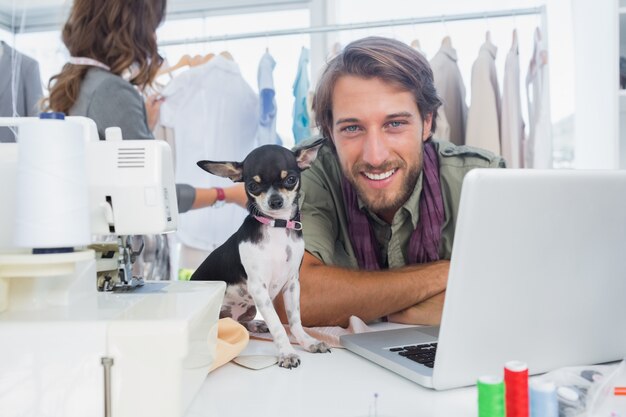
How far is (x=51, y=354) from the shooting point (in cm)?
70

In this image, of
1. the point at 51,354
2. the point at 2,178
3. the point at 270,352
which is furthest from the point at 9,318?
the point at 270,352

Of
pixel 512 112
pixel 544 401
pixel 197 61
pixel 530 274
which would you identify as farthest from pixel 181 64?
pixel 544 401

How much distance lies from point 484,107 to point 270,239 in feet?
4.94

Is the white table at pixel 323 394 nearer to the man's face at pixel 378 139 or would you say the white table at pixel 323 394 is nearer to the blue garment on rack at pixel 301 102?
the man's face at pixel 378 139

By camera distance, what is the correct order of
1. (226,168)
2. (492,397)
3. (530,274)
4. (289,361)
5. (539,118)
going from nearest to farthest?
(492,397) → (530,274) → (289,361) → (226,168) → (539,118)

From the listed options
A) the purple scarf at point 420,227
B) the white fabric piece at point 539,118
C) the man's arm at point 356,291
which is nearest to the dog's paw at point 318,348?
the man's arm at point 356,291

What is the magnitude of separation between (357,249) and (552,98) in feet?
4.16

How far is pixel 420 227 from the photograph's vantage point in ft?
5.36

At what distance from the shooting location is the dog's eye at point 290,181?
3.54ft

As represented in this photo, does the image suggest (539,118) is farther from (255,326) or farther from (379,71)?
(255,326)

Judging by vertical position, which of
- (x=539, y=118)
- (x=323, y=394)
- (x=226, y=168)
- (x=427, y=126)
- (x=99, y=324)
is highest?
(x=539, y=118)

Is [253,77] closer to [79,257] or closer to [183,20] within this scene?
[183,20]

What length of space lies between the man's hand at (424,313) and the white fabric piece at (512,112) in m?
1.12

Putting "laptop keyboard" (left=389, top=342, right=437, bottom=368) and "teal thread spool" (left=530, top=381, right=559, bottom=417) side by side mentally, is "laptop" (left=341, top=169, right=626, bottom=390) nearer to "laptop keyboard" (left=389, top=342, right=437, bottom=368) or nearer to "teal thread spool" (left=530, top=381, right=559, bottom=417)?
"laptop keyboard" (left=389, top=342, right=437, bottom=368)
